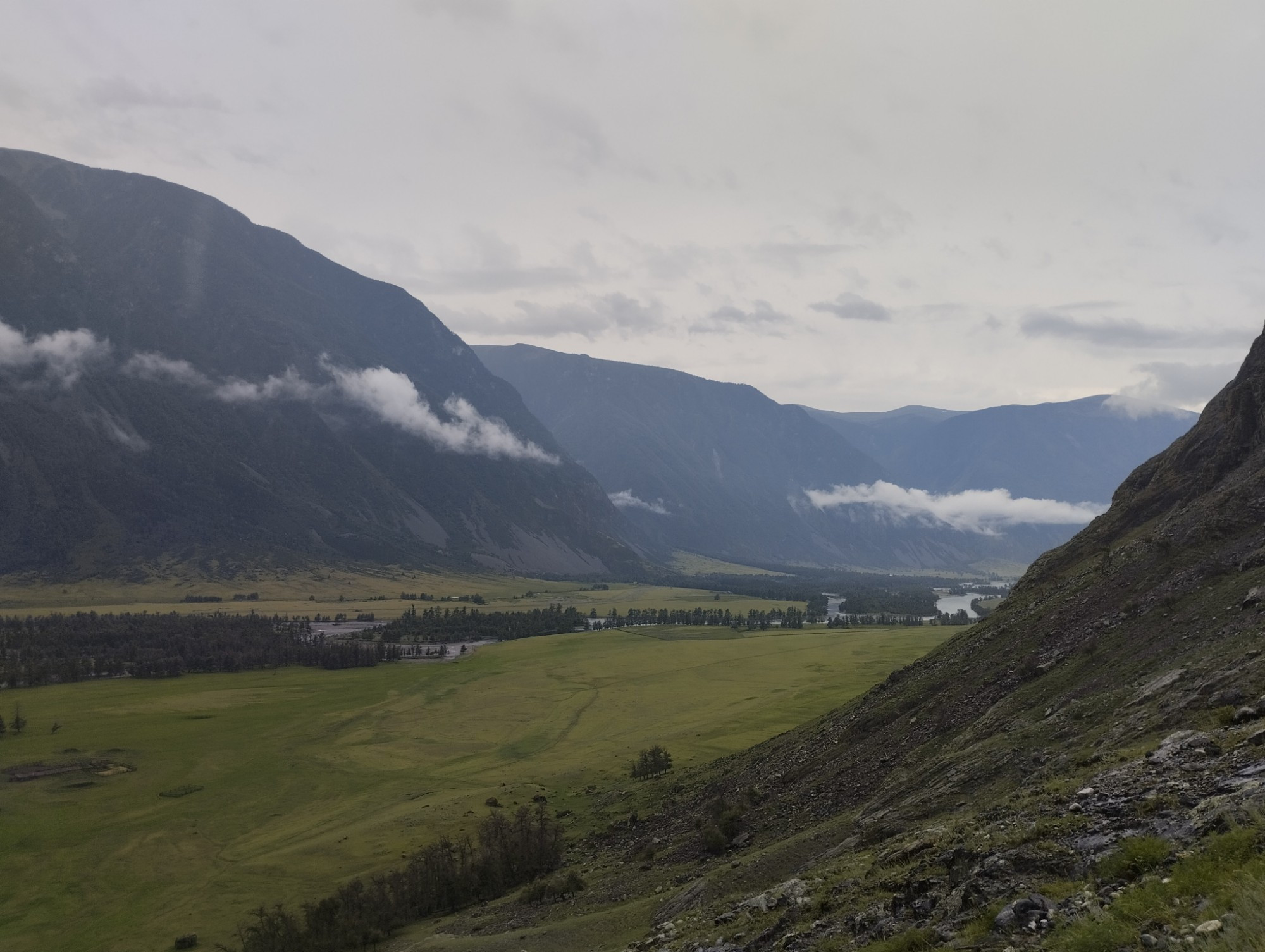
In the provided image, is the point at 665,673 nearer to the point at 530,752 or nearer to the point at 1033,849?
the point at 530,752

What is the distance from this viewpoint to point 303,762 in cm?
12444

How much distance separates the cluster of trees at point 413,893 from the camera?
6412 centimetres

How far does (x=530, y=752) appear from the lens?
405 ft

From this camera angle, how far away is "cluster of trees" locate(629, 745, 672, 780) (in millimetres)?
97562

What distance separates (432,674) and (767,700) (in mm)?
90182

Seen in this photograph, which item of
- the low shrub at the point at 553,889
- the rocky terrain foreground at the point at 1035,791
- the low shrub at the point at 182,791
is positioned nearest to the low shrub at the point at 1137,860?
the rocky terrain foreground at the point at 1035,791

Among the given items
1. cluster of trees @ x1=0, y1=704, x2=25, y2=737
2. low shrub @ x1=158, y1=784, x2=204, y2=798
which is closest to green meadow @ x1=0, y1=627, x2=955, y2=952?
low shrub @ x1=158, y1=784, x2=204, y2=798

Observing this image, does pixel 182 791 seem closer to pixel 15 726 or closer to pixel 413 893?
pixel 15 726

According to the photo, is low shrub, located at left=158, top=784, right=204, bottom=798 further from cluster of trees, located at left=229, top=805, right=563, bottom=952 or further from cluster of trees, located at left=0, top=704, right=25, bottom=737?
cluster of trees, located at left=229, top=805, right=563, bottom=952

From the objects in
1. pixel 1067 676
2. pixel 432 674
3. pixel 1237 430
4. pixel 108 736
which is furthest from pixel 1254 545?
pixel 432 674

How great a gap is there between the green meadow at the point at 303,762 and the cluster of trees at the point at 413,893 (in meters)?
6.57

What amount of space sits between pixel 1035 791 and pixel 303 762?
120349 millimetres

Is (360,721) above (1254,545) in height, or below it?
below

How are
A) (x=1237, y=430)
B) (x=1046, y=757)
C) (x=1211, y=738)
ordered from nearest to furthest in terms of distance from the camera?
(x=1211, y=738)
(x=1046, y=757)
(x=1237, y=430)
